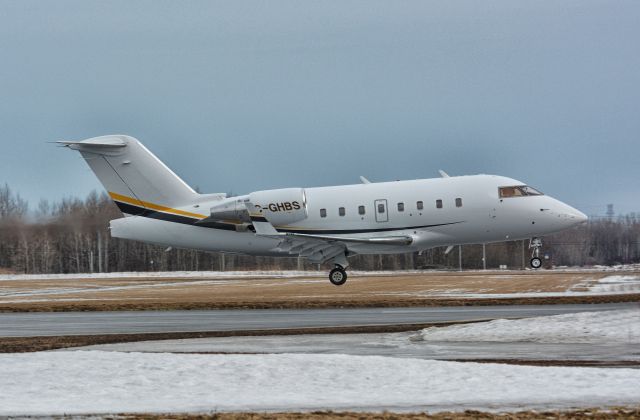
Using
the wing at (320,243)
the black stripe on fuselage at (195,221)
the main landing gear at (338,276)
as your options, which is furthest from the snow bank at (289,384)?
the main landing gear at (338,276)

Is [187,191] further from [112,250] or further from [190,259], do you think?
[190,259]

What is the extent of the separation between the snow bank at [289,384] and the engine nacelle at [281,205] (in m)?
21.1

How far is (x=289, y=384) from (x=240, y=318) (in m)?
13.3

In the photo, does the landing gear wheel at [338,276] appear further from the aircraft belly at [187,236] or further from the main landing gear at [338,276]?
the aircraft belly at [187,236]

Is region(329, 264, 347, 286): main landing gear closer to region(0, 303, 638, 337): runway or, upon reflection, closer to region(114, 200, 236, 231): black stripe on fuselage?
region(114, 200, 236, 231): black stripe on fuselage

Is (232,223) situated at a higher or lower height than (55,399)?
higher

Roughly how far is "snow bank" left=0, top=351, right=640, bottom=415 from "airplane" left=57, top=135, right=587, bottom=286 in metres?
21.1

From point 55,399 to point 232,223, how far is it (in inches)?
998

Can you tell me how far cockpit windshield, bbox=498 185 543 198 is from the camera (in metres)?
36.6

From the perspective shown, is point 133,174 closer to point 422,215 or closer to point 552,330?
point 422,215

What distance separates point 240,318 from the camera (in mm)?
26625

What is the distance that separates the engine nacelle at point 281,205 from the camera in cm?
3716

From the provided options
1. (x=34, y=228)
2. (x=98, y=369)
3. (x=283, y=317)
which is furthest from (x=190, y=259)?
(x=98, y=369)

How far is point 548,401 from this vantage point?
38.2ft
